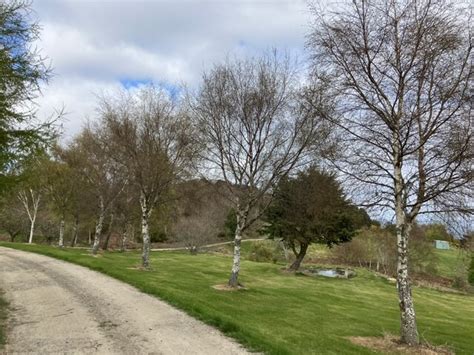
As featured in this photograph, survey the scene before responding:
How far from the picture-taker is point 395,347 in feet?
32.2

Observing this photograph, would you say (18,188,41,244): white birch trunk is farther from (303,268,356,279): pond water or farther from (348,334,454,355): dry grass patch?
(348,334,454,355): dry grass patch

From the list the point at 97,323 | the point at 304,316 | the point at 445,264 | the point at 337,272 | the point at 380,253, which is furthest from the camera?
the point at 445,264

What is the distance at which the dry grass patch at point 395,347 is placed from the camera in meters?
9.48

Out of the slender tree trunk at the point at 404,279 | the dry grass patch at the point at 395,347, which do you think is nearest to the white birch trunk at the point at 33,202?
the dry grass patch at the point at 395,347

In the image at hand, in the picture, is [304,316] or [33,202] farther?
[33,202]

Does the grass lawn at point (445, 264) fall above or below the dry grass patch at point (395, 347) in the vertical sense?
above

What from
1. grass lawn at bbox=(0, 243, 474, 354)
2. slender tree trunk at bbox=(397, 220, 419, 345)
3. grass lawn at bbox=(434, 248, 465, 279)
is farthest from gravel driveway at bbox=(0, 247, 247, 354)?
grass lawn at bbox=(434, 248, 465, 279)

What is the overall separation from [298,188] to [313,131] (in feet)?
16.2

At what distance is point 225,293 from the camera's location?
51.6ft

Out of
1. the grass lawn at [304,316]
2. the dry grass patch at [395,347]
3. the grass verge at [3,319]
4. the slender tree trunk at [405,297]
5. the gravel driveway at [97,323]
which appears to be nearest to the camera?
the gravel driveway at [97,323]

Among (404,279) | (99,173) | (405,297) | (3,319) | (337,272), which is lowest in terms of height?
(337,272)

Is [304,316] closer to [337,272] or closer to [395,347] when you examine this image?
[395,347]

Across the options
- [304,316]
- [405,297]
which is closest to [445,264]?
[304,316]

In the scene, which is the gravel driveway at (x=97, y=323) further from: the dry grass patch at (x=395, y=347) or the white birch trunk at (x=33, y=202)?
the white birch trunk at (x=33, y=202)
